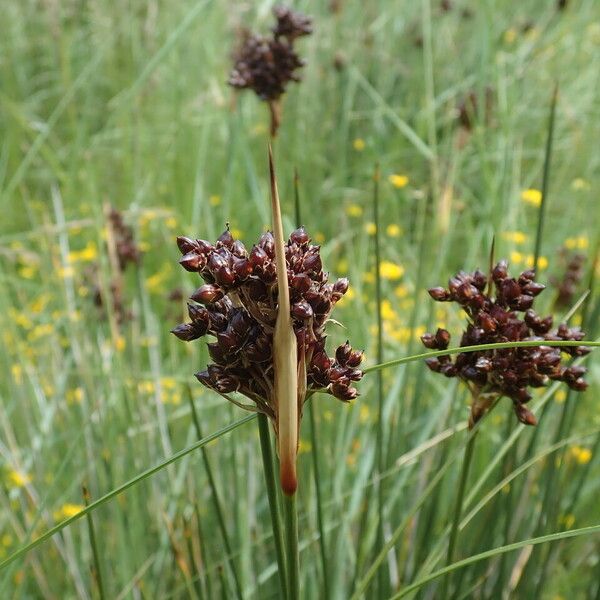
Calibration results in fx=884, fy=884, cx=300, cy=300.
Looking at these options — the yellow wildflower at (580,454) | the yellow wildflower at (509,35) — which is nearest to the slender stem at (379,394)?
the yellow wildflower at (580,454)

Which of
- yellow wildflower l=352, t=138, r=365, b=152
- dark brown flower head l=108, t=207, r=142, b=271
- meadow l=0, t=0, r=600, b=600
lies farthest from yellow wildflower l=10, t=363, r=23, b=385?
yellow wildflower l=352, t=138, r=365, b=152

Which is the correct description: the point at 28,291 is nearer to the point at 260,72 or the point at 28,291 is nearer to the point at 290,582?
the point at 260,72

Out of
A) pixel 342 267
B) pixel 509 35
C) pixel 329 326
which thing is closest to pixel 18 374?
pixel 329 326

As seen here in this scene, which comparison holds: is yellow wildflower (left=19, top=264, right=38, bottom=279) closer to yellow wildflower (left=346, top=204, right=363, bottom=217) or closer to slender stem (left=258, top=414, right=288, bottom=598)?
yellow wildflower (left=346, top=204, right=363, bottom=217)

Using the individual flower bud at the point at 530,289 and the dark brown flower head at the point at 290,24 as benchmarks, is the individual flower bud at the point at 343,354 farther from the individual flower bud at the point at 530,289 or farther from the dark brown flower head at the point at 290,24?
the dark brown flower head at the point at 290,24

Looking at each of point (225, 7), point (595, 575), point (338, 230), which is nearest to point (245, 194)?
point (338, 230)
